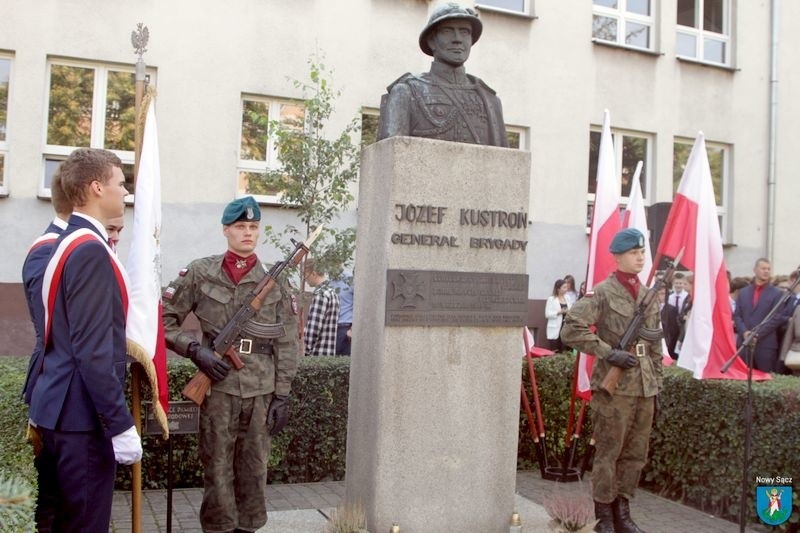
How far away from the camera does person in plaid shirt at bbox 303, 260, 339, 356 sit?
8836mm

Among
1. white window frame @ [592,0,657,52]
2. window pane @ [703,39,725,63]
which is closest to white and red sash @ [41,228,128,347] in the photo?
white window frame @ [592,0,657,52]

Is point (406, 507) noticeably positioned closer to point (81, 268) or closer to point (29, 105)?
point (81, 268)

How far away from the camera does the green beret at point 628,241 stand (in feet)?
19.6

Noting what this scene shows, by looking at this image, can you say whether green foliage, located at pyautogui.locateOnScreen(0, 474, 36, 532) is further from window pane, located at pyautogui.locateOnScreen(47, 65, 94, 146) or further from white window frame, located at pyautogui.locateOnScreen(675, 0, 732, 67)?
white window frame, located at pyautogui.locateOnScreen(675, 0, 732, 67)

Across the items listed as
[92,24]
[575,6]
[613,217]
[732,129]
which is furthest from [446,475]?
[732,129]

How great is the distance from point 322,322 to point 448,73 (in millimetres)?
4067

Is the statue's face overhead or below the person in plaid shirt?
overhead

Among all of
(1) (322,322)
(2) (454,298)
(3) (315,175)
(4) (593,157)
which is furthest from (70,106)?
(4) (593,157)

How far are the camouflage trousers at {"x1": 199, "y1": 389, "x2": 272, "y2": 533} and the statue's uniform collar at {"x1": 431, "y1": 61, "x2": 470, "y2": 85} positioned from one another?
2.32 m

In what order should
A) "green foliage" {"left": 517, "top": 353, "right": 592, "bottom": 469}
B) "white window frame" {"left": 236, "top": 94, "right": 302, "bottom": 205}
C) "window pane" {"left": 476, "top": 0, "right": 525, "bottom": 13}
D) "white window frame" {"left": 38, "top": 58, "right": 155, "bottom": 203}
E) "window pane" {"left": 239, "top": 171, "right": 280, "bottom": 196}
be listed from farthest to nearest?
1. "window pane" {"left": 476, "top": 0, "right": 525, "bottom": 13}
2. "window pane" {"left": 239, "top": 171, "right": 280, "bottom": 196}
3. "white window frame" {"left": 236, "top": 94, "right": 302, "bottom": 205}
4. "white window frame" {"left": 38, "top": 58, "right": 155, "bottom": 203}
5. "green foliage" {"left": 517, "top": 353, "right": 592, "bottom": 469}

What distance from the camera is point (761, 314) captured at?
33.6 feet

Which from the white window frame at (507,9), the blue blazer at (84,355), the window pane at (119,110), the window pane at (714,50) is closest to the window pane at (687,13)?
the window pane at (714,50)

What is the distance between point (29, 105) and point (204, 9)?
9.90ft

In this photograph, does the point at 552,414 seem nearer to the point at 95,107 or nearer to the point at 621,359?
the point at 621,359
